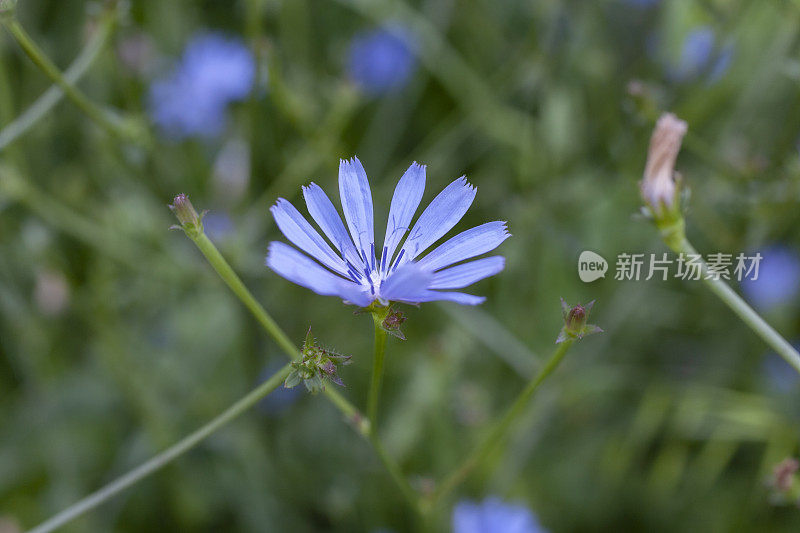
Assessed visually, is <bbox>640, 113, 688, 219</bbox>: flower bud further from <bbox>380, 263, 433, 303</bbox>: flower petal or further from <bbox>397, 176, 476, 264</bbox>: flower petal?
<bbox>380, 263, 433, 303</bbox>: flower petal

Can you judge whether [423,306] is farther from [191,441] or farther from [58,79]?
[191,441]

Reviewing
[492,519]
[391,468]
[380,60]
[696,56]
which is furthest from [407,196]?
[380,60]

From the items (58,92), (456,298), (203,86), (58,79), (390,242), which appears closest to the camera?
(456,298)

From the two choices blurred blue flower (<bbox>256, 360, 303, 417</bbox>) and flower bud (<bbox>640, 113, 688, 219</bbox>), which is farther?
blurred blue flower (<bbox>256, 360, 303, 417</bbox>)

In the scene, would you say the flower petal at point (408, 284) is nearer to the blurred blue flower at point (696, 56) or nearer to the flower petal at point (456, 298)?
the flower petal at point (456, 298)

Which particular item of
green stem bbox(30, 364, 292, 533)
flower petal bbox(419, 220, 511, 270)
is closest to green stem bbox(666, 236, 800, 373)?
flower petal bbox(419, 220, 511, 270)
